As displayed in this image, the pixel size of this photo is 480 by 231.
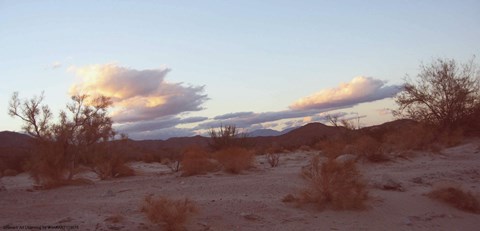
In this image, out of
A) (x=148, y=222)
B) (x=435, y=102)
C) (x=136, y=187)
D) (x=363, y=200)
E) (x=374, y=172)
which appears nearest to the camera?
(x=148, y=222)

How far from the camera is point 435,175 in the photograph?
48.3ft

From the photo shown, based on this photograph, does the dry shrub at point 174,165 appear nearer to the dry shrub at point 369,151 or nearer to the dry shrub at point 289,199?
the dry shrub at point 369,151

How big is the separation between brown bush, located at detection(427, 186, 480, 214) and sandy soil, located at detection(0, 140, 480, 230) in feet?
0.82

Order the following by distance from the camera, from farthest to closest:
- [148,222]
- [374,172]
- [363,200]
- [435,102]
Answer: [435,102]
[374,172]
[363,200]
[148,222]

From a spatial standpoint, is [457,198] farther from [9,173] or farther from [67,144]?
[9,173]

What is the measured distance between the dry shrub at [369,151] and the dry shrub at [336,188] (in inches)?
328

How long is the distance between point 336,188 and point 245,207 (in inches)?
85.8

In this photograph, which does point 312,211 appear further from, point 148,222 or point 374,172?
point 374,172

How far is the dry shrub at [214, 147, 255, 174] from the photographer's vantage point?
57.5 ft

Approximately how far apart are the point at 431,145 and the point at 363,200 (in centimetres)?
1480

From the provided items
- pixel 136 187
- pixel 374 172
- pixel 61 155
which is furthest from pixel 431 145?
pixel 61 155

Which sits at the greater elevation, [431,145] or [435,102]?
[435,102]

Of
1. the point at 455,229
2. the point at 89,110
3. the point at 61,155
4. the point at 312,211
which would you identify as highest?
the point at 89,110

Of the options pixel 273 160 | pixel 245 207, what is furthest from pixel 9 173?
pixel 245 207
